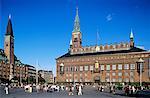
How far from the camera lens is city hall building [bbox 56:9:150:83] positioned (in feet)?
270

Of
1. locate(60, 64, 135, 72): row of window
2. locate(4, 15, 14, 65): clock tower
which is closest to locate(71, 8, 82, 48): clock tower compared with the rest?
locate(60, 64, 135, 72): row of window

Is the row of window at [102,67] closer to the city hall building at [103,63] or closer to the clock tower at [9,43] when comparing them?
the city hall building at [103,63]

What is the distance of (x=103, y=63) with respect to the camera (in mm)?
90000

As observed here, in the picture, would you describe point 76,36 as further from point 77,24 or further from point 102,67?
point 102,67

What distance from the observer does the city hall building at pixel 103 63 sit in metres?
82.4

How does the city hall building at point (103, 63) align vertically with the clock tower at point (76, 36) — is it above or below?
below

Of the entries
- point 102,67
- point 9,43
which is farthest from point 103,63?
point 9,43

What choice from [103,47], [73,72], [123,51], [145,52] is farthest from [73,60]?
[145,52]

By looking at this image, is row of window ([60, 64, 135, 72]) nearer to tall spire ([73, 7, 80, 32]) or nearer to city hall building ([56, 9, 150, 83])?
city hall building ([56, 9, 150, 83])

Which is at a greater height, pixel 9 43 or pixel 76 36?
pixel 76 36

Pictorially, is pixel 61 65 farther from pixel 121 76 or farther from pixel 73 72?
pixel 121 76

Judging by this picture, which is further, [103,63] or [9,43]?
[9,43]

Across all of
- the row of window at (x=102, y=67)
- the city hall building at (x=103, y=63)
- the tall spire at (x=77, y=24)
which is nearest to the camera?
the city hall building at (x=103, y=63)

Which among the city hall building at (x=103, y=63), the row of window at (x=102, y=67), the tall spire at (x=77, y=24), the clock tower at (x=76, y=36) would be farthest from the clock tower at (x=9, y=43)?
the row of window at (x=102, y=67)
